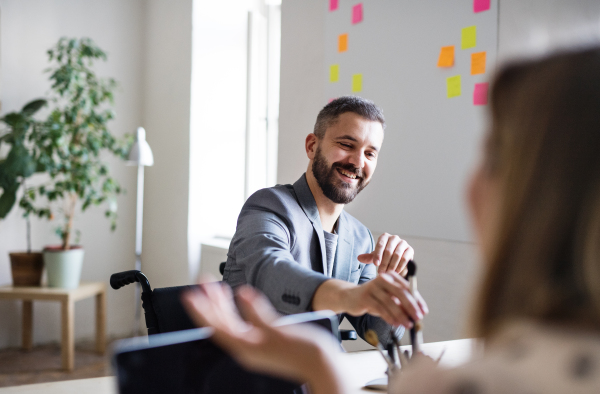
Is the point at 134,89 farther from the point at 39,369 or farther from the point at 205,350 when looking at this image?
the point at 205,350

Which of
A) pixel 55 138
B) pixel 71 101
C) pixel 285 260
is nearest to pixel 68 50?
pixel 71 101

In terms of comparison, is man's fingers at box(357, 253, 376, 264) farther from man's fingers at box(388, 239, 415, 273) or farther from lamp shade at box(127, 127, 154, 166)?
lamp shade at box(127, 127, 154, 166)

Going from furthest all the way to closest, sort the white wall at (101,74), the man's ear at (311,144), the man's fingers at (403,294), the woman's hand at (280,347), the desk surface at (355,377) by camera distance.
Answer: the white wall at (101,74) < the man's ear at (311,144) < the desk surface at (355,377) < the man's fingers at (403,294) < the woman's hand at (280,347)

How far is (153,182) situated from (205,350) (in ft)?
12.9

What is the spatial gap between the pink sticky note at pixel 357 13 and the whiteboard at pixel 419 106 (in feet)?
0.08

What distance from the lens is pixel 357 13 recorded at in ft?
8.58

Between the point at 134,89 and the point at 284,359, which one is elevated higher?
the point at 134,89

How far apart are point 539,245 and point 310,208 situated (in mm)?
1350

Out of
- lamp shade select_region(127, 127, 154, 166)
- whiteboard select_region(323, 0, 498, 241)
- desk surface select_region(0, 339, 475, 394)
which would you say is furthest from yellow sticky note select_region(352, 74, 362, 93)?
lamp shade select_region(127, 127, 154, 166)

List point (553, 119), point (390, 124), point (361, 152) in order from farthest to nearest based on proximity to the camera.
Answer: point (390, 124), point (361, 152), point (553, 119)

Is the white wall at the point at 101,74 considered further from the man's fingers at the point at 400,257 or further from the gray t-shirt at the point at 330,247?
the man's fingers at the point at 400,257

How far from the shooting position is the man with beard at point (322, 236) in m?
1.11

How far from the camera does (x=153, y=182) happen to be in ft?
14.4

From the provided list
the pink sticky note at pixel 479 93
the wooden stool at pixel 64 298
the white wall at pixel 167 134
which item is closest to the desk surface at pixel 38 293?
the wooden stool at pixel 64 298
